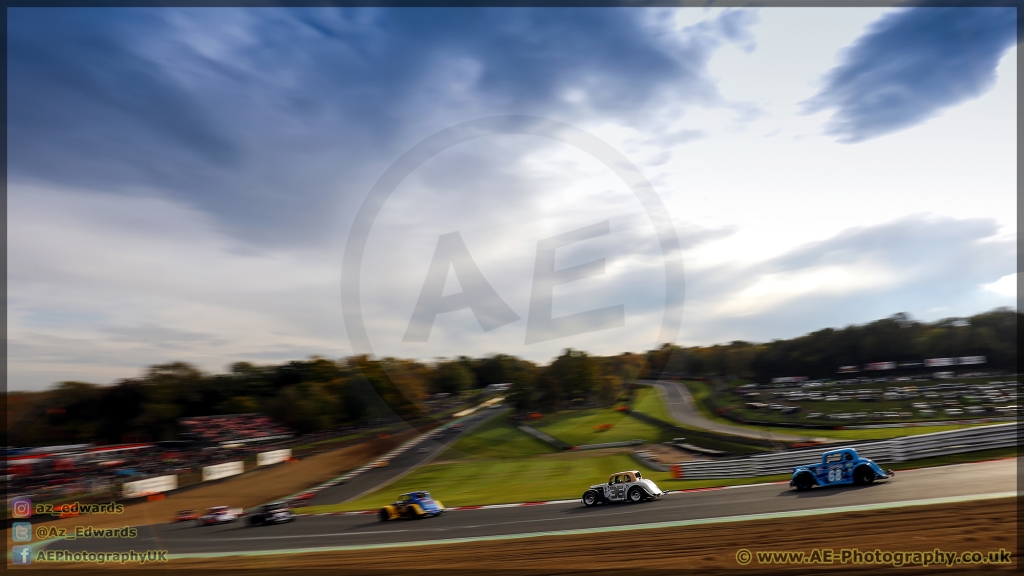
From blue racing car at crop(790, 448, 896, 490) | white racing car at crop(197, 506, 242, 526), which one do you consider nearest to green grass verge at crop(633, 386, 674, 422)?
blue racing car at crop(790, 448, 896, 490)

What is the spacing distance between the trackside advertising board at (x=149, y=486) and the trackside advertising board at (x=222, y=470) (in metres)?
1.87

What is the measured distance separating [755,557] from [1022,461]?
13080 mm

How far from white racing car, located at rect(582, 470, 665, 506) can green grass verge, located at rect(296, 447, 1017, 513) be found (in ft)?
9.54

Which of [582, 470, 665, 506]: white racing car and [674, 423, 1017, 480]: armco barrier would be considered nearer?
[582, 470, 665, 506]: white racing car

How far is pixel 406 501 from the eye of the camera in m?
19.0

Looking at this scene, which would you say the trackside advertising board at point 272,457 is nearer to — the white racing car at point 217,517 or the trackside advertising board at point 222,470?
the trackside advertising board at point 222,470

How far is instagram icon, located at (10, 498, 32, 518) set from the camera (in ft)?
70.6

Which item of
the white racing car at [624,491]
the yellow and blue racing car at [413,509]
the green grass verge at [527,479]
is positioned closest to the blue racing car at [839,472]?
the green grass verge at [527,479]

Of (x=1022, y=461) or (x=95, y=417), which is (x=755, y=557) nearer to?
(x=1022, y=461)

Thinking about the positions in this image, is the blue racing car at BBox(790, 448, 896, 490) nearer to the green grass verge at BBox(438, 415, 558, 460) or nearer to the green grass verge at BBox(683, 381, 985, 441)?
the green grass verge at BBox(683, 381, 985, 441)

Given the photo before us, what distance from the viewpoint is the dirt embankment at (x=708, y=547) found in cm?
987

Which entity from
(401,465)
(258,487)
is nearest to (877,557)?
(401,465)

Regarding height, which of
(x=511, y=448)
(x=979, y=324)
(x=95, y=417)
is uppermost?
(x=979, y=324)

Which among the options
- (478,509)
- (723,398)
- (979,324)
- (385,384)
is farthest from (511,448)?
(979,324)
